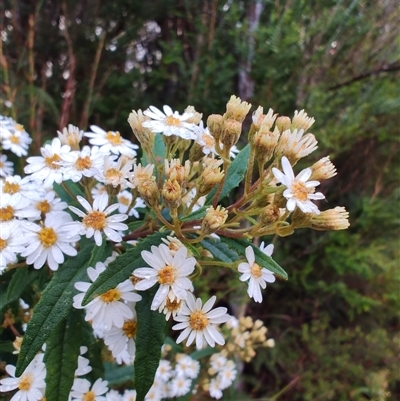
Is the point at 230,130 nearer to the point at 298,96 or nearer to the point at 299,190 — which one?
the point at 299,190

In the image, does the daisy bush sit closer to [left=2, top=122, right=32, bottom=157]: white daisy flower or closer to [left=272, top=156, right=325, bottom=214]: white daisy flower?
[left=272, top=156, right=325, bottom=214]: white daisy flower

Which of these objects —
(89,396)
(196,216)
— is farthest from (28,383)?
(196,216)

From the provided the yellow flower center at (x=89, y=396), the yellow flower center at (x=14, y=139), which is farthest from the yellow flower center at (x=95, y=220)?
the yellow flower center at (x=14, y=139)

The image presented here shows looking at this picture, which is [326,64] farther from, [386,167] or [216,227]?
[216,227]

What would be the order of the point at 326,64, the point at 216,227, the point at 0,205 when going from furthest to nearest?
the point at 326,64, the point at 0,205, the point at 216,227

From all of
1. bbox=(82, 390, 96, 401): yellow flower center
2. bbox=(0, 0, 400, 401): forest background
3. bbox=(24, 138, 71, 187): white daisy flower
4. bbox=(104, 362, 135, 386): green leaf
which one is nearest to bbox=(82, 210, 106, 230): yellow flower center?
bbox=(24, 138, 71, 187): white daisy flower

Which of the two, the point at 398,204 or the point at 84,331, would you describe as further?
the point at 398,204

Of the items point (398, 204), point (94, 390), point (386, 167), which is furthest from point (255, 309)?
point (94, 390)
